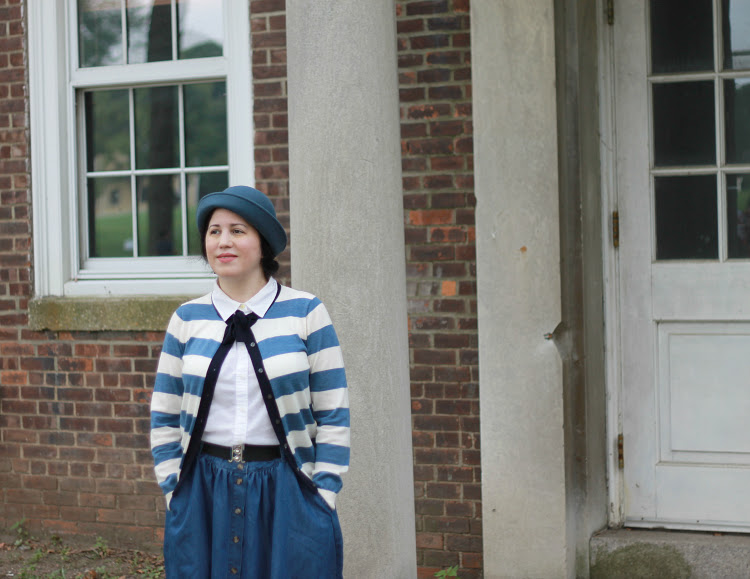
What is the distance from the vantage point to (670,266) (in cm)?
456

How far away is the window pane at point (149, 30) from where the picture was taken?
519cm

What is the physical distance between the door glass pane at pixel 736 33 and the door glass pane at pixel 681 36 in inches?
2.5

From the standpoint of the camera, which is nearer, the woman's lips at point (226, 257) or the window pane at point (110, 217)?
the woman's lips at point (226, 257)

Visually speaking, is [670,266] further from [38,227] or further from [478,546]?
[38,227]

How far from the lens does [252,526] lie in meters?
2.67

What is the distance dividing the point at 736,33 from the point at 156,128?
118 inches

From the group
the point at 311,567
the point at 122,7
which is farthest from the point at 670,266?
the point at 122,7

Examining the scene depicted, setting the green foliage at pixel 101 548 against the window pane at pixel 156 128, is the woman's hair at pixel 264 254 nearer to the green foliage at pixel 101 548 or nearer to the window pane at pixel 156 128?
the window pane at pixel 156 128

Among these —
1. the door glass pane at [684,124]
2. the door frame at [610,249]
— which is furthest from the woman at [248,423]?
the door glass pane at [684,124]

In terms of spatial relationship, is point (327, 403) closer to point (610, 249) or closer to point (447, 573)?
point (447, 573)

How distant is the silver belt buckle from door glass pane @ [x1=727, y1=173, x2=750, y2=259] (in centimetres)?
277

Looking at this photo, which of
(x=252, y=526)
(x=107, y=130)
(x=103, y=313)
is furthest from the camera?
(x=107, y=130)

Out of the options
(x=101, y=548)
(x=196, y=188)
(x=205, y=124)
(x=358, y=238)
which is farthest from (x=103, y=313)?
(x=358, y=238)

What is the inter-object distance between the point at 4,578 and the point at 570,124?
141 inches
